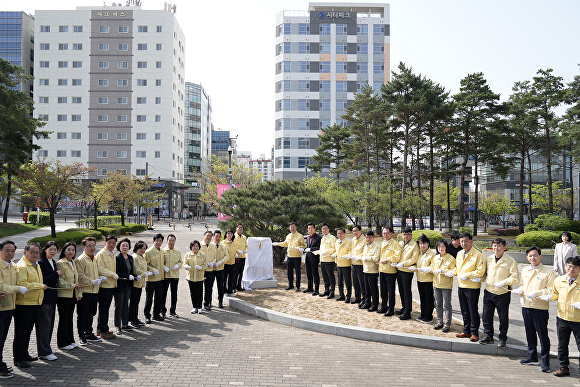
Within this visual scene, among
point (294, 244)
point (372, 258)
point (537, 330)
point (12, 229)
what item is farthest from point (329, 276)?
point (12, 229)

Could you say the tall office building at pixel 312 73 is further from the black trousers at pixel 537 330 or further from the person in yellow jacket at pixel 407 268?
the black trousers at pixel 537 330

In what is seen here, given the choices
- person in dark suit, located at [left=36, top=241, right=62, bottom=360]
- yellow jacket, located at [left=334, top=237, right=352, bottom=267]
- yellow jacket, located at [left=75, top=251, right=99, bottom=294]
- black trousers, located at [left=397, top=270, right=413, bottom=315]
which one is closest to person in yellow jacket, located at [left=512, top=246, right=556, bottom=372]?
black trousers, located at [left=397, top=270, right=413, bottom=315]

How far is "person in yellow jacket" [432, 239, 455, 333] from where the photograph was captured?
752cm

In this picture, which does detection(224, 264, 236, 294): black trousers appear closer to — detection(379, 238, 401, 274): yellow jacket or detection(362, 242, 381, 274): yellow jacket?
detection(362, 242, 381, 274): yellow jacket

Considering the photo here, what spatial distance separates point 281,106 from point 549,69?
40.2m

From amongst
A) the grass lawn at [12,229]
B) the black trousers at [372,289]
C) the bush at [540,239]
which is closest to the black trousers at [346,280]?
the black trousers at [372,289]

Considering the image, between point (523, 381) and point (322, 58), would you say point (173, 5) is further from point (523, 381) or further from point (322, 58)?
point (523, 381)

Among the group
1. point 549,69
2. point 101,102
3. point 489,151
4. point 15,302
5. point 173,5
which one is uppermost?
point 173,5

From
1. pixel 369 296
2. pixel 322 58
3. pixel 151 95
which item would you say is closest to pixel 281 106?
pixel 322 58

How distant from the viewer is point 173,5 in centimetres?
6353

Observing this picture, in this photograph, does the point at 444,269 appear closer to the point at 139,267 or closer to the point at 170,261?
the point at 170,261

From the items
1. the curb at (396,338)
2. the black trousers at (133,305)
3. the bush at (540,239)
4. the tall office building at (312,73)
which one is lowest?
the curb at (396,338)

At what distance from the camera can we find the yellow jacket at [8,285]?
5.37m

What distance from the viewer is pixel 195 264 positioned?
901 centimetres
